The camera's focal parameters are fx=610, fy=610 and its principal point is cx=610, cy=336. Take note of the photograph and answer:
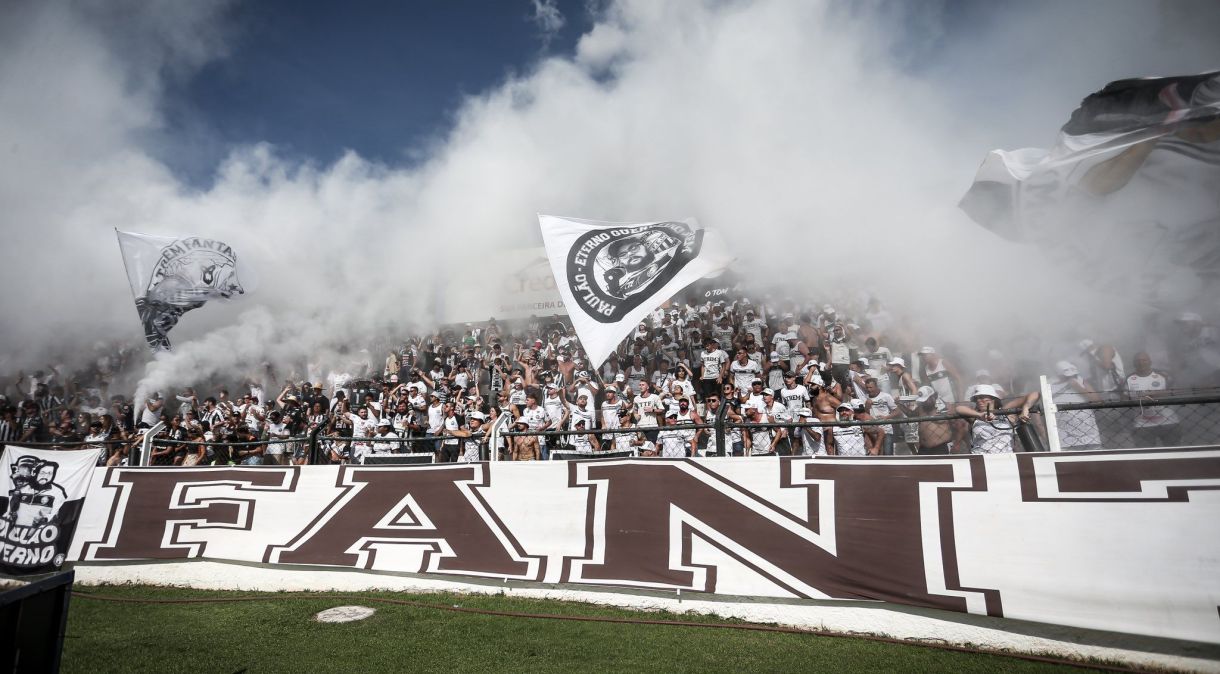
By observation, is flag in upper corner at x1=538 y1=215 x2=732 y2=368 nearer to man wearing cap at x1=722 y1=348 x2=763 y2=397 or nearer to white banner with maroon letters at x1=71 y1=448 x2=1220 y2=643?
white banner with maroon letters at x1=71 y1=448 x2=1220 y2=643

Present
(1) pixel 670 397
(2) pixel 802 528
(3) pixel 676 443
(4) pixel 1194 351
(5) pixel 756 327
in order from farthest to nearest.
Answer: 1. (5) pixel 756 327
2. (1) pixel 670 397
3. (3) pixel 676 443
4. (4) pixel 1194 351
5. (2) pixel 802 528

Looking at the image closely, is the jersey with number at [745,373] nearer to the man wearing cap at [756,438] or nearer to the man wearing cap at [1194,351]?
the man wearing cap at [756,438]

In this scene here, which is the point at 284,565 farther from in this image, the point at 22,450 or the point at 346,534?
the point at 22,450

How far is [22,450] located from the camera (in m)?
7.00

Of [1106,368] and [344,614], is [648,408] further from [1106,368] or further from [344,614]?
[1106,368]

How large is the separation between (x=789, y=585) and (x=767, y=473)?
33.6 inches

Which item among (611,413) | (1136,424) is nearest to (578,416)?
(611,413)

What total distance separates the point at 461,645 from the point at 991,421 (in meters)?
4.25

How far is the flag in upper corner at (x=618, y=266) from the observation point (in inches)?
226

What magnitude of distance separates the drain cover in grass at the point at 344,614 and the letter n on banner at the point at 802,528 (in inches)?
70.4

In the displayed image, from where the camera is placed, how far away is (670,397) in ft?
29.2

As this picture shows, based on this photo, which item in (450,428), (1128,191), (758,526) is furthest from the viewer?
(450,428)

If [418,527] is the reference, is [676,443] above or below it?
above

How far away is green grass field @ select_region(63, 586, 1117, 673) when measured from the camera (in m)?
3.97
